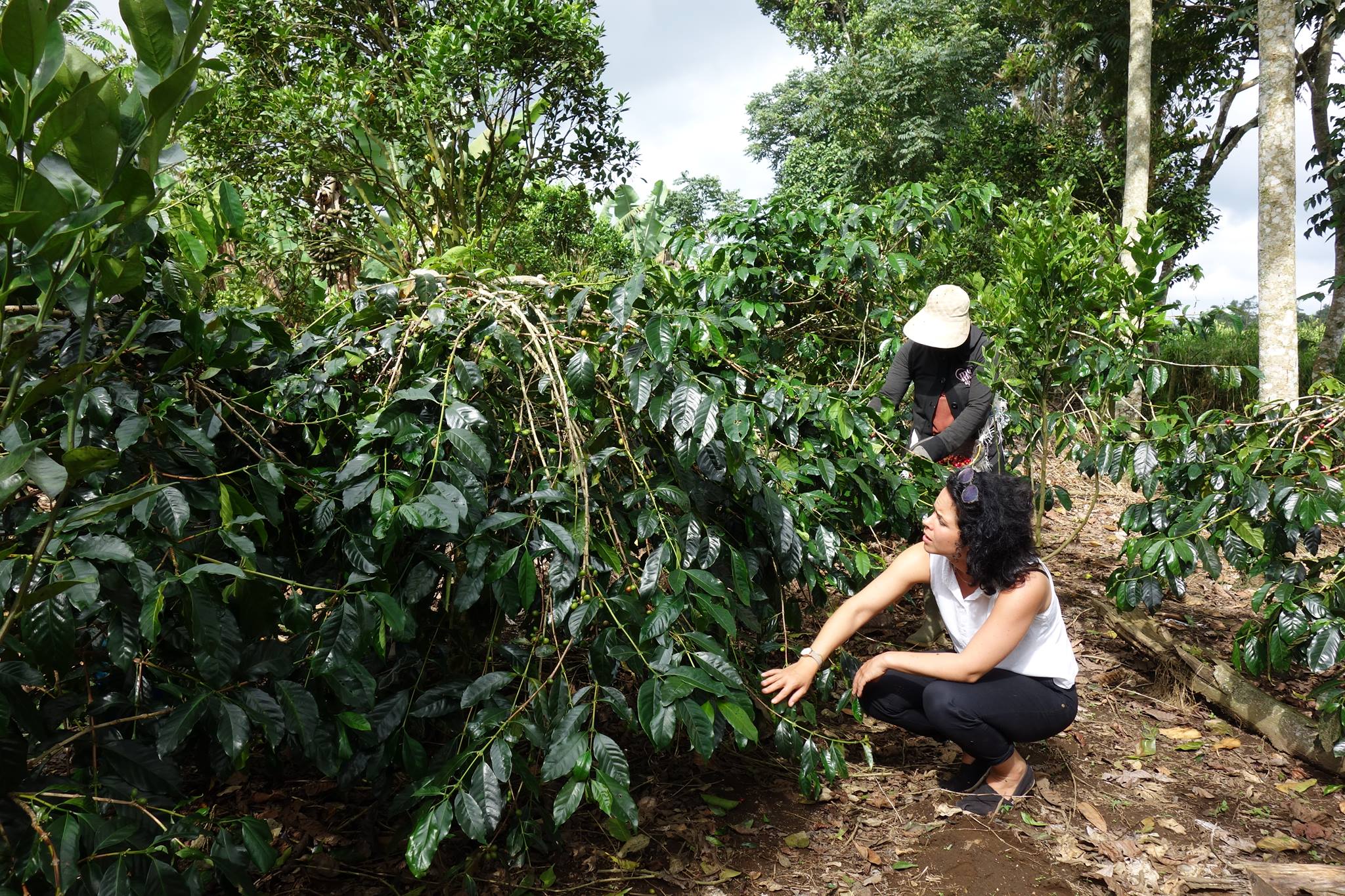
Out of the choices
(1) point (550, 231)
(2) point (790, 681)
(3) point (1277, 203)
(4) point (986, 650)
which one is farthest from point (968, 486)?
(1) point (550, 231)

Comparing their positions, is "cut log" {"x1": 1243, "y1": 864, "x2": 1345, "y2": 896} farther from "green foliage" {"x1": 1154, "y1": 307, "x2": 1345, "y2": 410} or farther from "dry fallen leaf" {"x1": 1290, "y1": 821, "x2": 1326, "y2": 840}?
"green foliage" {"x1": 1154, "y1": 307, "x2": 1345, "y2": 410}

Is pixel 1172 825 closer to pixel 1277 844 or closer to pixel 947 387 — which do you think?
pixel 1277 844

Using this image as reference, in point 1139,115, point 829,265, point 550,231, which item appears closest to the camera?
point 829,265

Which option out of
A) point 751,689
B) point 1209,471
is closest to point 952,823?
point 751,689

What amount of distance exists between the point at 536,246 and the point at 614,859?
303 inches

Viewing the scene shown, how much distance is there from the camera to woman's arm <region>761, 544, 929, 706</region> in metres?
2.36

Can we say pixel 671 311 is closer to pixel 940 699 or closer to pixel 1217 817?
pixel 940 699

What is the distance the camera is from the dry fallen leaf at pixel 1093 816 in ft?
8.54

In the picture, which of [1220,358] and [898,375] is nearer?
[898,375]

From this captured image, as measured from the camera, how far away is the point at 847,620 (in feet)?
8.35

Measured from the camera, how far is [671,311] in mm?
2059

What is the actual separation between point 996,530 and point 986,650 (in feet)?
1.23

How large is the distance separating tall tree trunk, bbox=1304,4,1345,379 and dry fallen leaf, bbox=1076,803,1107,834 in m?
9.22

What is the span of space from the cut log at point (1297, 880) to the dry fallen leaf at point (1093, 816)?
0.46 metres
